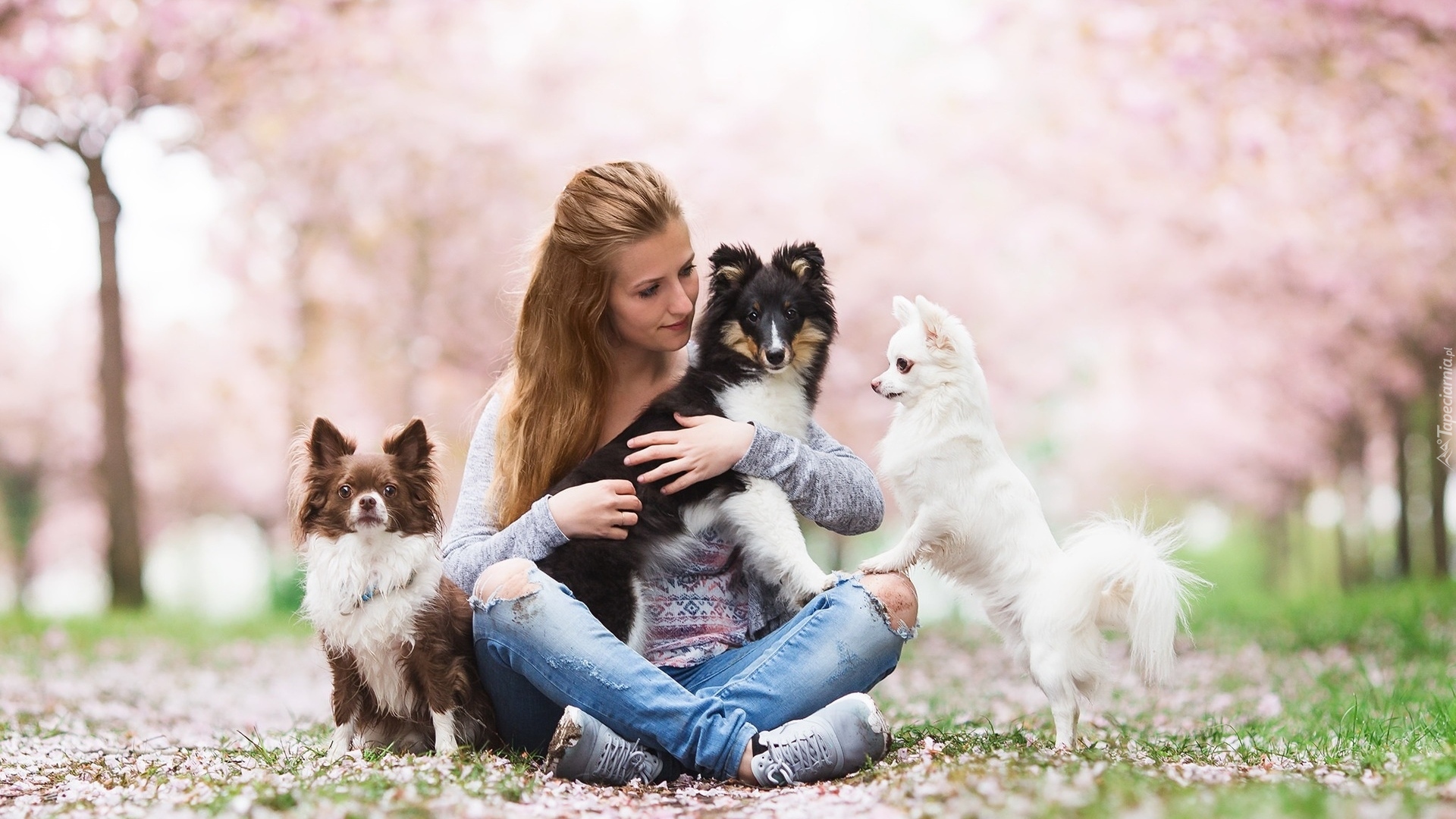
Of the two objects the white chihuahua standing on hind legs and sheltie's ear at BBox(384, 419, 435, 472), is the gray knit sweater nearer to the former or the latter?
the white chihuahua standing on hind legs

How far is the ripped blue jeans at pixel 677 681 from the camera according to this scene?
3.28 metres

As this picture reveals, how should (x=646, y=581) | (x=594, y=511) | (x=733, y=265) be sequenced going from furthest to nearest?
Answer: (x=733, y=265) < (x=646, y=581) < (x=594, y=511)

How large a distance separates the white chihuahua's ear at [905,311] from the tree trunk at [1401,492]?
12.9m

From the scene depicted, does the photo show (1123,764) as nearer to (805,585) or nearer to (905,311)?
(805,585)

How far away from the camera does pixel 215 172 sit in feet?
41.6

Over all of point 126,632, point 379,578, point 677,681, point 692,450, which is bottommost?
point 126,632

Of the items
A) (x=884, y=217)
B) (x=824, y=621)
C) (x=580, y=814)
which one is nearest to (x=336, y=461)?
(x=580, y=814)

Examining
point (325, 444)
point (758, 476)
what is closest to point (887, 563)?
point (758, 476)

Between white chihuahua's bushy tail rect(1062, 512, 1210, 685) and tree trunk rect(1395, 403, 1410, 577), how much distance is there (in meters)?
12.7

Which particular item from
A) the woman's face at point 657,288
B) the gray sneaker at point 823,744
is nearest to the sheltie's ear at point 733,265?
the woman's face at point 657,288

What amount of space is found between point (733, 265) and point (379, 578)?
1545 mm

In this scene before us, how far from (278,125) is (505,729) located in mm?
11215

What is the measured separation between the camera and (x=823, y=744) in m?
3.27

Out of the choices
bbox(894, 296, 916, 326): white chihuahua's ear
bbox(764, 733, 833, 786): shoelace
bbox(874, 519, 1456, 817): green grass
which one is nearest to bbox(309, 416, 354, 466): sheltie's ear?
bbox(764, 733, 833, 786): shoelace
